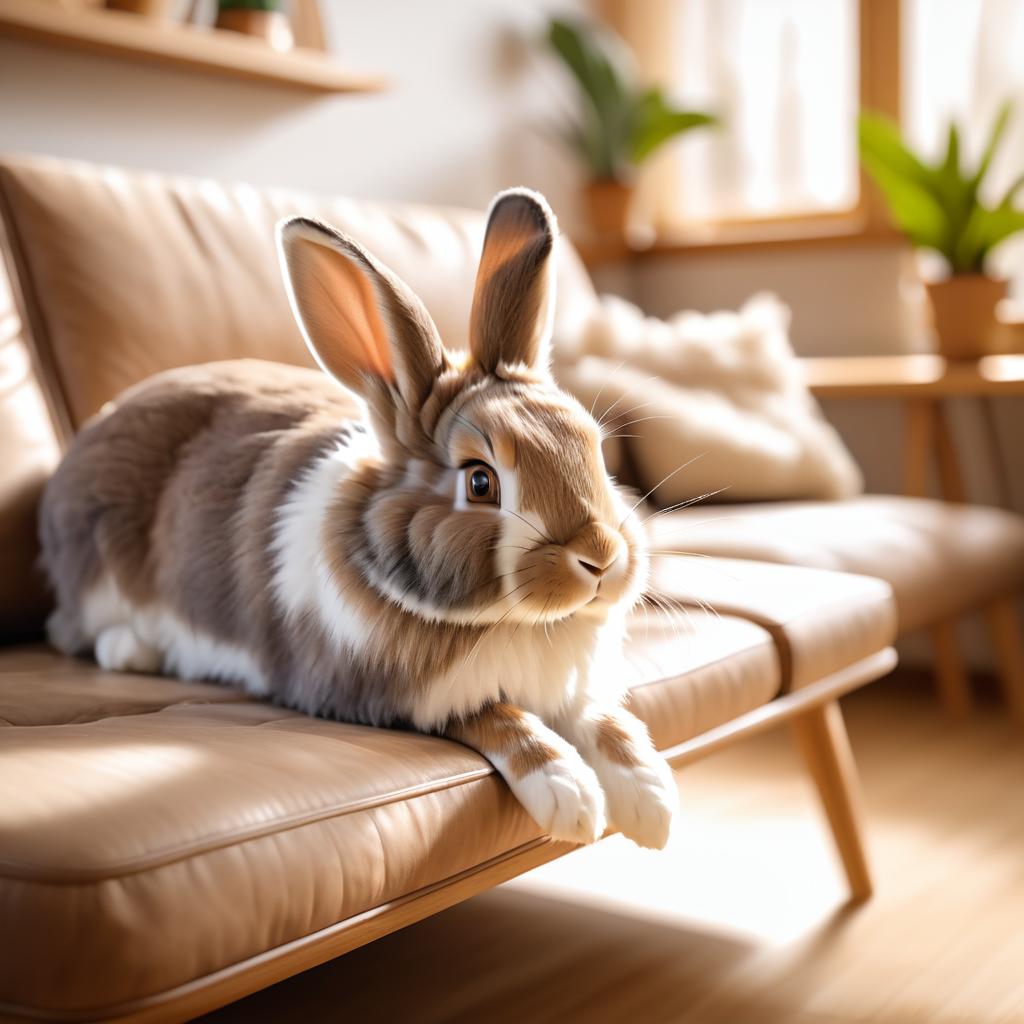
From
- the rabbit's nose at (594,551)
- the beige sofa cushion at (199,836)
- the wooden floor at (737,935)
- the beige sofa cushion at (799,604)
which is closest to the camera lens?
the beige sofa cushion at (199,836)

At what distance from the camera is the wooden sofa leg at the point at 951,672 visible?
2912 mm

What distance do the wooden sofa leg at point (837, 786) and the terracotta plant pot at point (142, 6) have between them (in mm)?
1706

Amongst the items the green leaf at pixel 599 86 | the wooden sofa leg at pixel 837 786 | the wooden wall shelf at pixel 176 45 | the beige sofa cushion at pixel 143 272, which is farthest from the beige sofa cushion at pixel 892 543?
the green leaf at pixel 599 86

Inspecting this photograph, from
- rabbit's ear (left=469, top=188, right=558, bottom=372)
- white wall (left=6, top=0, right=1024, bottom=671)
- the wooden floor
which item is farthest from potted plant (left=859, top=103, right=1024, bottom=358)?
rabbit's ear (left=469, top=188, right=558, bottom=372)

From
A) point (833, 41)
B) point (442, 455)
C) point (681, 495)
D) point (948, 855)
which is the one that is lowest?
point (948, 855)

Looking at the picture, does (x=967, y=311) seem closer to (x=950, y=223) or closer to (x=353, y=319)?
(x=950, y=223)

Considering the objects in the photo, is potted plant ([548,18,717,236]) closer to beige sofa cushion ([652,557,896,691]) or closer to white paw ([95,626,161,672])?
beige sofa cushion ([652,557,896,691])

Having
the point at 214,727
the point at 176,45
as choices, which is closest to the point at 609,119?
the point at 176,45

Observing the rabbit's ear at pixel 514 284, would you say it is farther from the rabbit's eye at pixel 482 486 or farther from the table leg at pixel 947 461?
the table leg at pixel 947 461

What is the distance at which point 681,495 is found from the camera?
99.5 inches

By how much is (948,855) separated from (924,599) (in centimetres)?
52

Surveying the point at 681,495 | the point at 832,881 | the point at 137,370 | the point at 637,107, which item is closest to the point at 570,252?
the point at 681,495

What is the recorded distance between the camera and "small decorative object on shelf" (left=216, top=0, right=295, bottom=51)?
2.57 meters

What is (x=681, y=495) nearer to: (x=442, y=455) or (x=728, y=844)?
(x=728, y=844)
